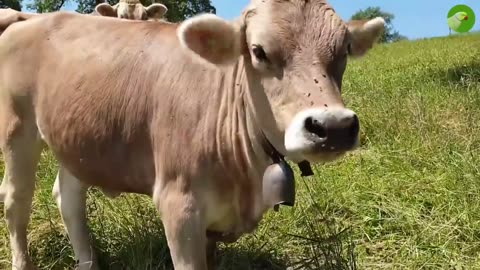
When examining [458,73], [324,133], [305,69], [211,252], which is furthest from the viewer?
[458,73]

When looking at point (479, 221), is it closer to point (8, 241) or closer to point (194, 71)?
point (194, 71)

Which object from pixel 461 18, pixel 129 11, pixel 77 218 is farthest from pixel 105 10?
pixel 461 18

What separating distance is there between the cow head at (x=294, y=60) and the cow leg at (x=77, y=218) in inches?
69.9

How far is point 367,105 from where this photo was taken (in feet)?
21.5

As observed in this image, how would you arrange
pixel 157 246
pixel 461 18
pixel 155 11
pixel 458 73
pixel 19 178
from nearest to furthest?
pixel 19 178
pixel 157 246
pixel 458 73
pixel 155 11
pixel 461 18

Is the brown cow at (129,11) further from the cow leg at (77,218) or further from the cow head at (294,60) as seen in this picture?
the cow head at (294,60)

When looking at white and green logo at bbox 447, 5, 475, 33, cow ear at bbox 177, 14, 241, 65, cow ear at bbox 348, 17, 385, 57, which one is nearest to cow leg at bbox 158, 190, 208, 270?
cow ear at bbox 177, 14, 241, 65

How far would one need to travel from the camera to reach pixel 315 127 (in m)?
2.16

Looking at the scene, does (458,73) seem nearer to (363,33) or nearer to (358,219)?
(358,219)

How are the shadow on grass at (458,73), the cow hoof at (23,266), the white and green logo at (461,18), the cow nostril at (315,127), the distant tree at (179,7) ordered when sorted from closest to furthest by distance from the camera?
1. the cow nostril at (315,127)
2. the cow hoof at (23,266)
3. the shadow on grass at (458,73)
4. the white and green logo at (461,18)
5. the distant tree at (179,7)

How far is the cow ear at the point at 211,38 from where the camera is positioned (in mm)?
2527

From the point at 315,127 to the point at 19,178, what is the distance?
7.52 ft

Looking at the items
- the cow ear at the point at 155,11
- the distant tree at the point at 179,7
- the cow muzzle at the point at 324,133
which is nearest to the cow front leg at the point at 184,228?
the cow muzzle at the point at 324,133

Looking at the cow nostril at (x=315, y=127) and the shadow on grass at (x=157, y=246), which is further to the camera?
the shadow on grass at (x=157, y=246)
